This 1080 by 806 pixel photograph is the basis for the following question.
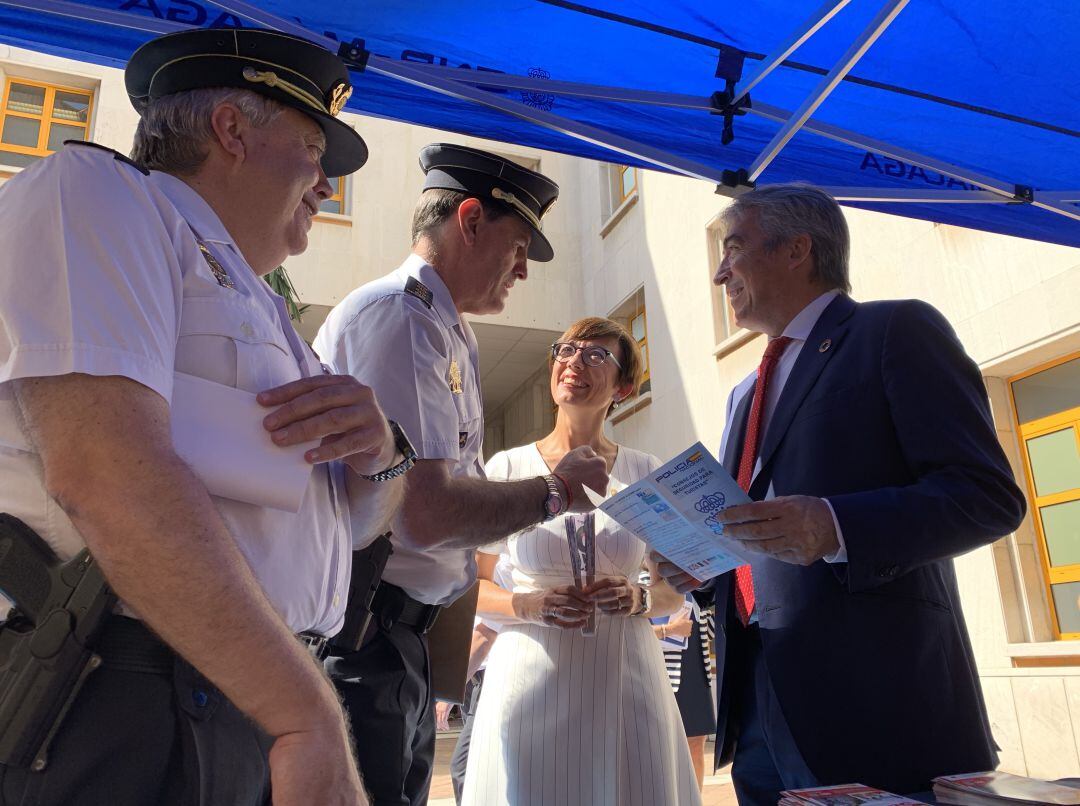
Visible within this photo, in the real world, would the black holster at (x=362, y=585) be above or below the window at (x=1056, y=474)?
below

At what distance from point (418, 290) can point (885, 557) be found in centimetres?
129

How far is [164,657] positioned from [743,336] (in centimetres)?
927

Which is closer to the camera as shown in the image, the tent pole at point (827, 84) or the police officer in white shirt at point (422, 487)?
the police officer in white shirt at point (422, 487)

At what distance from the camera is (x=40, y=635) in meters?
0.94

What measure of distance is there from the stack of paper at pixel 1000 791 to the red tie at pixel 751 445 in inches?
27.5

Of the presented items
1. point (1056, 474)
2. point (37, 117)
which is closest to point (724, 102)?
point (1056, 474)

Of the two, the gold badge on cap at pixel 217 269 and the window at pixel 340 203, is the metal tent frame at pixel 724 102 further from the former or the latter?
the window at pixel 340 203

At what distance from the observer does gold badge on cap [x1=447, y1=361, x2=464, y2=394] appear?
219cm

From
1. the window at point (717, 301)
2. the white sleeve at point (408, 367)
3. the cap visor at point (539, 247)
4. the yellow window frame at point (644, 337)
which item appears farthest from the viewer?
the yellow window frame at point (644, 337)

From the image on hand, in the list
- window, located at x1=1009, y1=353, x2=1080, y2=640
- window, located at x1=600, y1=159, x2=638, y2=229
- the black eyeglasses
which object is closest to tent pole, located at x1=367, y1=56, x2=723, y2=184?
the black eyeglasses

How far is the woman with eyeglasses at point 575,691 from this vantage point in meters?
2.58

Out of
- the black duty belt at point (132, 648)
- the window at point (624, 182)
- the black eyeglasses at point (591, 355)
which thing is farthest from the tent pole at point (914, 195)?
the window at point (624, 182)

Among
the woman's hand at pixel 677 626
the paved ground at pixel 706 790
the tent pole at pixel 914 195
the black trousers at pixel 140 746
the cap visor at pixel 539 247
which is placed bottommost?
the paved ground at pixel 706 790

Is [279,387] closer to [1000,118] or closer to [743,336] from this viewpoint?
[1000,118]
